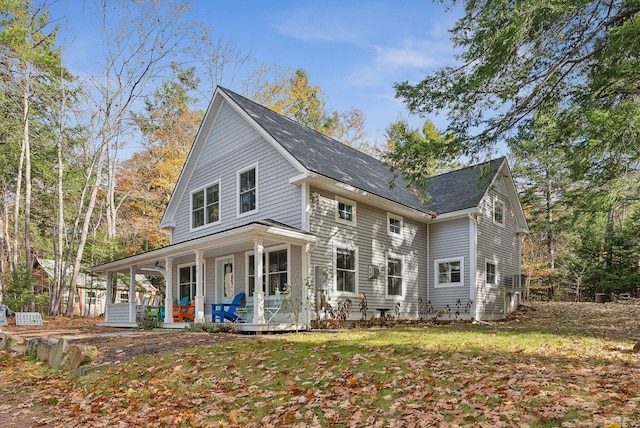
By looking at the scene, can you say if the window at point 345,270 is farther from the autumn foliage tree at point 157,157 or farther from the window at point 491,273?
the autumn foliage tree at point 157,157

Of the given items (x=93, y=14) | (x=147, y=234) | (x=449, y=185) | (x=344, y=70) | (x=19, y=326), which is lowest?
(x=19, y=326)

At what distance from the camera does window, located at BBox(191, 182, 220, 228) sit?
15.5 m

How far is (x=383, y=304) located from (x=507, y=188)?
8.31m

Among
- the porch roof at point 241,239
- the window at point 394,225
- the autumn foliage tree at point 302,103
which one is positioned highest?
the autumn foliage tree at point 302,103

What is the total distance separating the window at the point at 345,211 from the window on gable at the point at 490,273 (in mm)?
6507

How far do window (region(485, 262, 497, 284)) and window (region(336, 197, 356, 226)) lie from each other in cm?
648

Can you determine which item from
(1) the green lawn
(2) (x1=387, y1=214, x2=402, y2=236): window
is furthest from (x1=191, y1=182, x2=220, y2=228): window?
(1) the green lawn

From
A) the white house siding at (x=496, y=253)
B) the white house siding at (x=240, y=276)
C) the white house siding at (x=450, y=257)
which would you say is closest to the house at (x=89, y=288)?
the white house siding at (x=240, y=276)

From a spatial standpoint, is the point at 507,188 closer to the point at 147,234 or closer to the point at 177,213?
the point at 177,213

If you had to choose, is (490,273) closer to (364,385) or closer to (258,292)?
(258,292)

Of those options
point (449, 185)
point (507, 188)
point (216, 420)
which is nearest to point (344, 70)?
point (449, 185)

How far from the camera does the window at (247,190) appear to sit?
46.0 ft

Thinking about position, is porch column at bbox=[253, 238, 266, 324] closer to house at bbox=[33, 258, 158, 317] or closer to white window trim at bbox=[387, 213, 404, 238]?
white window trim at bbox=[387, 213, 404, 238]

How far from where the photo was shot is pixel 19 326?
15.0 metres
